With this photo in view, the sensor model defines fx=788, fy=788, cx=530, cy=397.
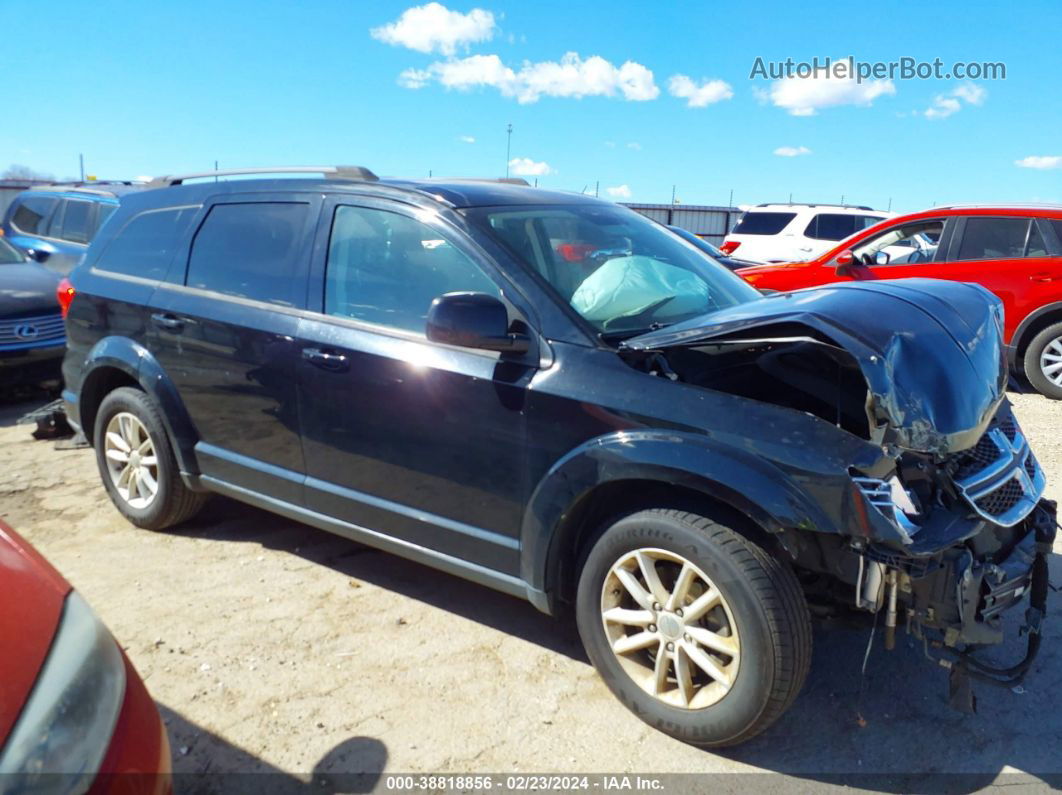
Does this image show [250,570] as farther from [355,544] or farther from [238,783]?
[238,783]

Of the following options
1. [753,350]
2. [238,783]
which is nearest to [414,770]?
[238,783]

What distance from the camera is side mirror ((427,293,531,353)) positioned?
275 centimetres

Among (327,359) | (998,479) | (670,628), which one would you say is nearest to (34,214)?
(327,359)

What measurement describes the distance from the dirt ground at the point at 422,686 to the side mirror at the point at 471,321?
4.28ft

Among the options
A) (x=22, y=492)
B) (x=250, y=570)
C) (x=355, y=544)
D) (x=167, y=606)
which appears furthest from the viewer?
(x=22, y=492)

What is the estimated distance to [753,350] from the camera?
2811 mm

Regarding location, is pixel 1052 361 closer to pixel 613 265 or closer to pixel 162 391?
pixel 613 265

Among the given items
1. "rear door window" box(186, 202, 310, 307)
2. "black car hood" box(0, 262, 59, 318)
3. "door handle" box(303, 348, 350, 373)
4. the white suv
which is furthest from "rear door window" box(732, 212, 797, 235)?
"door handle" box(303, 348, 350, 373)

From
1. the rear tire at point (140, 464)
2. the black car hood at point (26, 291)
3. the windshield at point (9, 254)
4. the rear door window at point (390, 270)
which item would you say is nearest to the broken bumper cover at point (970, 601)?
the rear door window at point (390, 270)

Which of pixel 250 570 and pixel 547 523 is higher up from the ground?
pixel 547 523

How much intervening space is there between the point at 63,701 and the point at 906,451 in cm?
233

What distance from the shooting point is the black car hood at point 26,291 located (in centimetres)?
700

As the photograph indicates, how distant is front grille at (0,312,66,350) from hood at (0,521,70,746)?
5.72 metres

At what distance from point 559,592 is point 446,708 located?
0.58 metres
